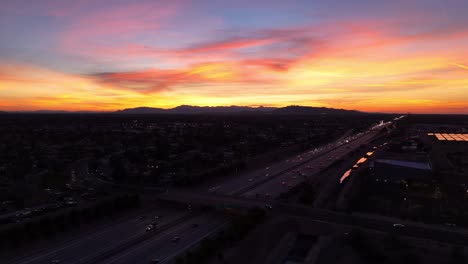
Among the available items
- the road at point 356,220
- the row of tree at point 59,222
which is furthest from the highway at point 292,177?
the row of tree at point 59,222

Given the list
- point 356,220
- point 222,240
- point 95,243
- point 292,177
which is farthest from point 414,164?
point 95,243

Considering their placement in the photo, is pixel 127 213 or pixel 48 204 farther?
pixel 48 204

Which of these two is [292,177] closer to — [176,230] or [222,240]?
[176,230]

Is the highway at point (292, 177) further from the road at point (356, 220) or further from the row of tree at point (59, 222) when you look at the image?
the row of tree at point (59, 222)

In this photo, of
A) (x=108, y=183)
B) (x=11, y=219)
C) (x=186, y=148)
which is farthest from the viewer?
(x=186, y=148)

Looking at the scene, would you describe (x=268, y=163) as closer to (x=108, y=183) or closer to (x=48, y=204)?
(x=108, y=183)

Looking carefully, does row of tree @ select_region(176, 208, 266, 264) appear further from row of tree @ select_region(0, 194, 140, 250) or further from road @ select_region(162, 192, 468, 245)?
row of tree @ select_region(0, 194, 140, 250)

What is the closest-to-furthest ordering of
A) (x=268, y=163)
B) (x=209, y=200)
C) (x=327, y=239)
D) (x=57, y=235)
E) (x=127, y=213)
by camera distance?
(x=327, y=239), (x=57, y=235), (x=127, y=213), (x=209, y=200), (x=268, y=163)

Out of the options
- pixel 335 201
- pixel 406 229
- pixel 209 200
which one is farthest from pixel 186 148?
pixel 406 229
